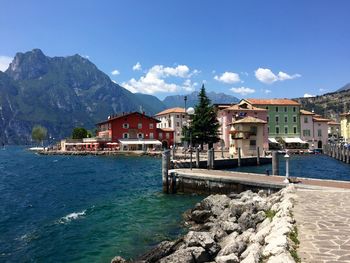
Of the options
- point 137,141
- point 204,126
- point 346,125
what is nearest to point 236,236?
point 204,126

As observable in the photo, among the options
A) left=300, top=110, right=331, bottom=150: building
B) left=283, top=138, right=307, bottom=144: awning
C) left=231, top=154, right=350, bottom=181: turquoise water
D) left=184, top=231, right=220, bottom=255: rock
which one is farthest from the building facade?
left=184, top=231, right=220, bottom=255: rock

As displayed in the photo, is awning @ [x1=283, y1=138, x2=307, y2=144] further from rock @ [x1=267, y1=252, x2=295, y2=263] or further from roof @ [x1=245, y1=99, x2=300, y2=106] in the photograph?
rock @ [x1=267, y1=252, x2=295, y2=263]

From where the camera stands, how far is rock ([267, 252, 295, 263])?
297 inches

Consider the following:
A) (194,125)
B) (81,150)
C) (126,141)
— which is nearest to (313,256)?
(194,125)

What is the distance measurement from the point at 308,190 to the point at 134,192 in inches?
663

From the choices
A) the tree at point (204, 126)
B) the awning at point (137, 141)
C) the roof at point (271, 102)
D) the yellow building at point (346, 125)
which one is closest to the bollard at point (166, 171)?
the tree at point (204, 126)

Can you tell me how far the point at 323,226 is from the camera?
10.5 meters

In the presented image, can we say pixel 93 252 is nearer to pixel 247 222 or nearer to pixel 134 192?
pixel 247 222

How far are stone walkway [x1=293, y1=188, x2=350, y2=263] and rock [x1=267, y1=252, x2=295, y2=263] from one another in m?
0.37

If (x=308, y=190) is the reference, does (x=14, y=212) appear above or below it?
below

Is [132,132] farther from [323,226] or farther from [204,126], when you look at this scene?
[323,226]

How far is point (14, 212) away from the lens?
80.7 feet

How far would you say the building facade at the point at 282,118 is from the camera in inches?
3752

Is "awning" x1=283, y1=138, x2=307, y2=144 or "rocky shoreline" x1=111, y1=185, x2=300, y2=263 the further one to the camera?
"awning" x1=283, y1=138, x2=307, y2=144
